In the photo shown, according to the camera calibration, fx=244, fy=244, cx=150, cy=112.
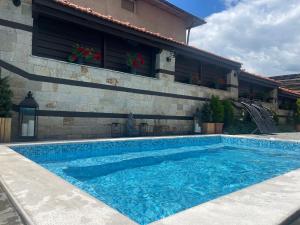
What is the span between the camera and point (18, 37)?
6824 millimetres

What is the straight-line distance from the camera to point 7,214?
193 cm

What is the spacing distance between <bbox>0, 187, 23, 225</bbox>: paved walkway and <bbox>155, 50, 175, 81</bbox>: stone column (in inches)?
355

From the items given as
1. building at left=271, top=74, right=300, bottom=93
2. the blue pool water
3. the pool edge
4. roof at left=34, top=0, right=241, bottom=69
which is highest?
building at left=271, top=74, right=300, bottom=93

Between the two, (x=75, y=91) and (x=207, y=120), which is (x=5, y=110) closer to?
(x=75, y=91)

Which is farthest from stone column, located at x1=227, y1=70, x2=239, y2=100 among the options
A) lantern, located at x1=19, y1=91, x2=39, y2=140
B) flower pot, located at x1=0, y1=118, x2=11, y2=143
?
flower pot, located at x1=0, y1=118, x2=11, y2=143

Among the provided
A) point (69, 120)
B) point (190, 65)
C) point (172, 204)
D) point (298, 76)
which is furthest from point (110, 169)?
point (298, 76)

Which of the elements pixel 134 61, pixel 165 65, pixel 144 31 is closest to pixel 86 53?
pixel 134 61

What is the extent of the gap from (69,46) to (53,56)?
2.33ft

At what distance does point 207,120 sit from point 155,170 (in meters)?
7.19

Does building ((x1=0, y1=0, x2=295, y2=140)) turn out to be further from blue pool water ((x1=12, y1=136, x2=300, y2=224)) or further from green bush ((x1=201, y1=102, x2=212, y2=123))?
blue pool water ((x1=12, y1=136, x2=300, y2=224))

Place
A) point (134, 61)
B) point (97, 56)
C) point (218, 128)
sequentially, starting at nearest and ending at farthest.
A: point (97, 56)
point (134, 61)
point (218, 128)

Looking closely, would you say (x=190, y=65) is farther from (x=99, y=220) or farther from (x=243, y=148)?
(x=99, y=220)

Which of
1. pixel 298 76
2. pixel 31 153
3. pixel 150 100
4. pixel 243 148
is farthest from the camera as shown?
pixel 298 76

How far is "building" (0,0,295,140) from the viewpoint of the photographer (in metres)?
6.94
